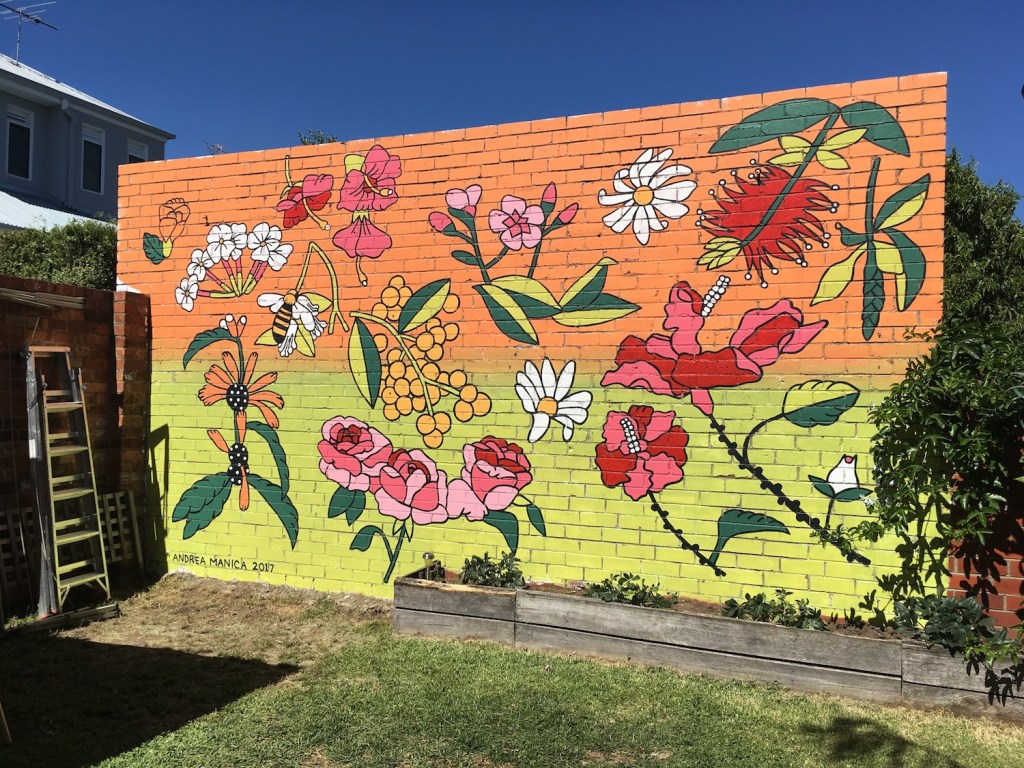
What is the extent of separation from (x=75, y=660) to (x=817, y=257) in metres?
5.50

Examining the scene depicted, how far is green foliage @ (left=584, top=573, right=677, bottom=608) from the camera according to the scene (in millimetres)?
4539

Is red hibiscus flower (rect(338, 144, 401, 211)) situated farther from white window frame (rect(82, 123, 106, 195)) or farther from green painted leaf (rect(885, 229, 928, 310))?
white window frame (rect(82, 123, 106, 195))

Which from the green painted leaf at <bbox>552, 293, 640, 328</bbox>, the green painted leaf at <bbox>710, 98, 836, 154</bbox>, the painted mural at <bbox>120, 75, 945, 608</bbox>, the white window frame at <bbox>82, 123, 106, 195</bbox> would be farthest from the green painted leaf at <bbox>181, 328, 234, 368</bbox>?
the white window frame at <bbox>82, 123, 106, 195</bbox>

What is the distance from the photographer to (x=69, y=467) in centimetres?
582

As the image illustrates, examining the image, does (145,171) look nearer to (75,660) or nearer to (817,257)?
(75,660)

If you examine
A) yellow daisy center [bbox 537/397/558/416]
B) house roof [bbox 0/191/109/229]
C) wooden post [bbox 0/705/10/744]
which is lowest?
wooden post [bbox 0/705/10/744]

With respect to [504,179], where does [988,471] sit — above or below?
below

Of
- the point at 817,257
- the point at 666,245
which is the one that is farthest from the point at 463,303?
the point at 817,257

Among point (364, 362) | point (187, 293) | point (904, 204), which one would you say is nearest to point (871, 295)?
point (904, 204)

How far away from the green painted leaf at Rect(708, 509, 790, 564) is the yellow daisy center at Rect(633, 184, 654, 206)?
2217 millimetres

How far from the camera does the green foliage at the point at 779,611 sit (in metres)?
4.20

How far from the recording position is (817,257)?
450 cm

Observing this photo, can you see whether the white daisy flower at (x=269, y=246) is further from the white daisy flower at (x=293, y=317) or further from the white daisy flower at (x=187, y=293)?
the white daisy flower at (x=187, y=293)

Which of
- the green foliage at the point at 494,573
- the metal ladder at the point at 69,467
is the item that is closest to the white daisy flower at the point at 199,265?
the metal ladder at the point at 69,467
